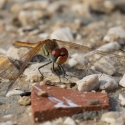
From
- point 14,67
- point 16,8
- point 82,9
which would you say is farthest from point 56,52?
point 16,8

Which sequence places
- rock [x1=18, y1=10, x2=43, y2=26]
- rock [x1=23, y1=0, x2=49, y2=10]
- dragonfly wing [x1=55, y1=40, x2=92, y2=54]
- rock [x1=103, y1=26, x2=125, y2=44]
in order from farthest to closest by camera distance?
1. rock [x1=23, y1=0, x2=49, y2=10]
2. rock [x1=18, y1=10, x2=43, y2=26]
3. rock [x1=103, y1=26, x2=125, y2=44]
4. dragonfly wing [x1=55, y1=40, x2=92, y2=54]

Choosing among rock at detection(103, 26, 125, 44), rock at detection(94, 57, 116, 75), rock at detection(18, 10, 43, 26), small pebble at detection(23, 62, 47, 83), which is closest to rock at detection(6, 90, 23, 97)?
small pebble at detection(23, 62, 47, 83)

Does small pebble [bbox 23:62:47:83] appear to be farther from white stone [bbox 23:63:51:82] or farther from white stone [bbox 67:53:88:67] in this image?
white stone [bbox 67:53:88:67]

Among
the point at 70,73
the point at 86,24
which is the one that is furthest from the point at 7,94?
the point at 86,24

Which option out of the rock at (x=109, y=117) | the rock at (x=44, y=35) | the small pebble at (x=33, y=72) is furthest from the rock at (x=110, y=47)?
the rock at (x=109, y=117)

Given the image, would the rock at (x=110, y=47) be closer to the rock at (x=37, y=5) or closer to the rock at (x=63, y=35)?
the rock at (x=63, y=35)

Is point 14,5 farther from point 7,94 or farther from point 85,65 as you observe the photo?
point 7,94
